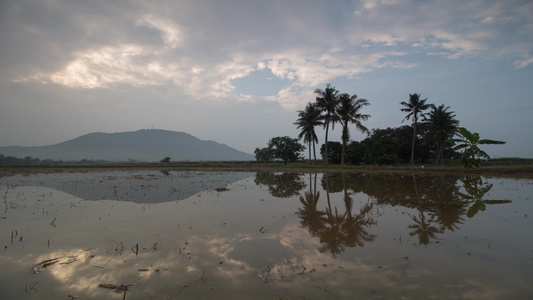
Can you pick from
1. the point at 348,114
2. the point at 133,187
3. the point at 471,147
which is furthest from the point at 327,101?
the point at 133,187

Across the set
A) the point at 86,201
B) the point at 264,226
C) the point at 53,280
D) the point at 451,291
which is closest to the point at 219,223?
the point at 264,226

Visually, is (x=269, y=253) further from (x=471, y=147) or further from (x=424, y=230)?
(x=471, y=147)

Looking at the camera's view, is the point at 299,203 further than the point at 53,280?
Yes

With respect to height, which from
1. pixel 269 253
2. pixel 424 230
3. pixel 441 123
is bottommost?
pixel 269 253

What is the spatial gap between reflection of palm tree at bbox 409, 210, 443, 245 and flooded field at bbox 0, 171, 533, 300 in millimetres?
24

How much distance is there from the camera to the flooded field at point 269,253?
312cm

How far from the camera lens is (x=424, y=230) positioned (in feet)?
17.9

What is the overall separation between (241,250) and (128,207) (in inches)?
226

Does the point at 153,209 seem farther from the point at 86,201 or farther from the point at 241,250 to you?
the point at 241,250

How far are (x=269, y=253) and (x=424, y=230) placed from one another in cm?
365

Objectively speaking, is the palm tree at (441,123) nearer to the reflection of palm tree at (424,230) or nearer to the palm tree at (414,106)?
the palm tree at (414,106)

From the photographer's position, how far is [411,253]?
13.7 ft

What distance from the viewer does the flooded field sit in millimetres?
3123

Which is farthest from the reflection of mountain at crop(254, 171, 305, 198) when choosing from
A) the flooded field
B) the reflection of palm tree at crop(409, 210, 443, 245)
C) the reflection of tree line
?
the reflection of palm tree at crop(409, 210, 443, 245)
